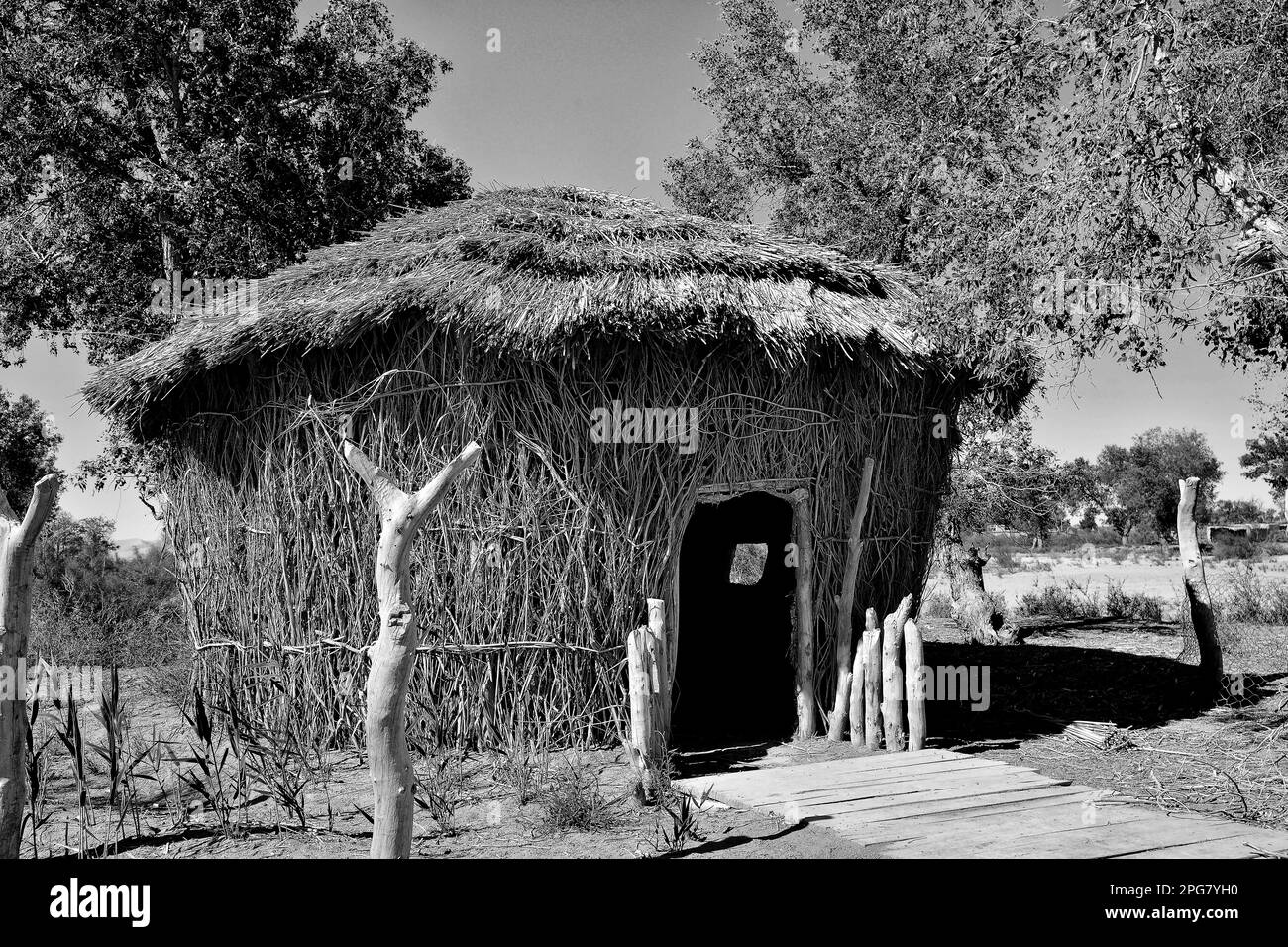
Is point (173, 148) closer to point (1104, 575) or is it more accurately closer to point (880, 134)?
point (880, 134)

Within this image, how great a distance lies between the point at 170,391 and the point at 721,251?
4464mm

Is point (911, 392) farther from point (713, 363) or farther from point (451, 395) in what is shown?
point (451, 395)

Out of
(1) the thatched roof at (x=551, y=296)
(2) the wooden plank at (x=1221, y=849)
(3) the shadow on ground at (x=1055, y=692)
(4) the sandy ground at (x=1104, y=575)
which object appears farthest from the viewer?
(4) the sandy ground at (x=1104, y=575)

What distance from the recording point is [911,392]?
8.50m

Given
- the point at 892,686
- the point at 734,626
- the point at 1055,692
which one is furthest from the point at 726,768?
the point at 1055,692

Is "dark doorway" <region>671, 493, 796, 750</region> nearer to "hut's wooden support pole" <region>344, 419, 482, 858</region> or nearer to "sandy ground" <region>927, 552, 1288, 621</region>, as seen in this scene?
"hut's wooden support pole" <region>344, 419, 482, 858</region>

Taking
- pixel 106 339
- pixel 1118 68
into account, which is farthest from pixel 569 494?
pixel 106 339

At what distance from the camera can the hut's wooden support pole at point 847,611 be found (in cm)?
769

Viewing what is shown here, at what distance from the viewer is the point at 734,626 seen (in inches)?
426

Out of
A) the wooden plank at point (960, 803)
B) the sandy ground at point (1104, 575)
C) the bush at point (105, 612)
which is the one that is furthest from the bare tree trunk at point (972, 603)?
the bush at point (105, 612)

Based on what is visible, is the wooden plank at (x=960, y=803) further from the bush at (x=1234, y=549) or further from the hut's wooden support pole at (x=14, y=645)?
the bush at (x=1234, y=549)

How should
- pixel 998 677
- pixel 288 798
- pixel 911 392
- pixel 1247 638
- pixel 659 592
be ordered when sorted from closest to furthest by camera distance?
pixel 288 798 → pixel 659 592 → pixel 911 392 → pixel 998 677 → pixel 1247 638

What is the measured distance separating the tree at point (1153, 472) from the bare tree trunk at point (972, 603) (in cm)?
3588

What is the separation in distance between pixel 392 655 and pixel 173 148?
1050 cm
